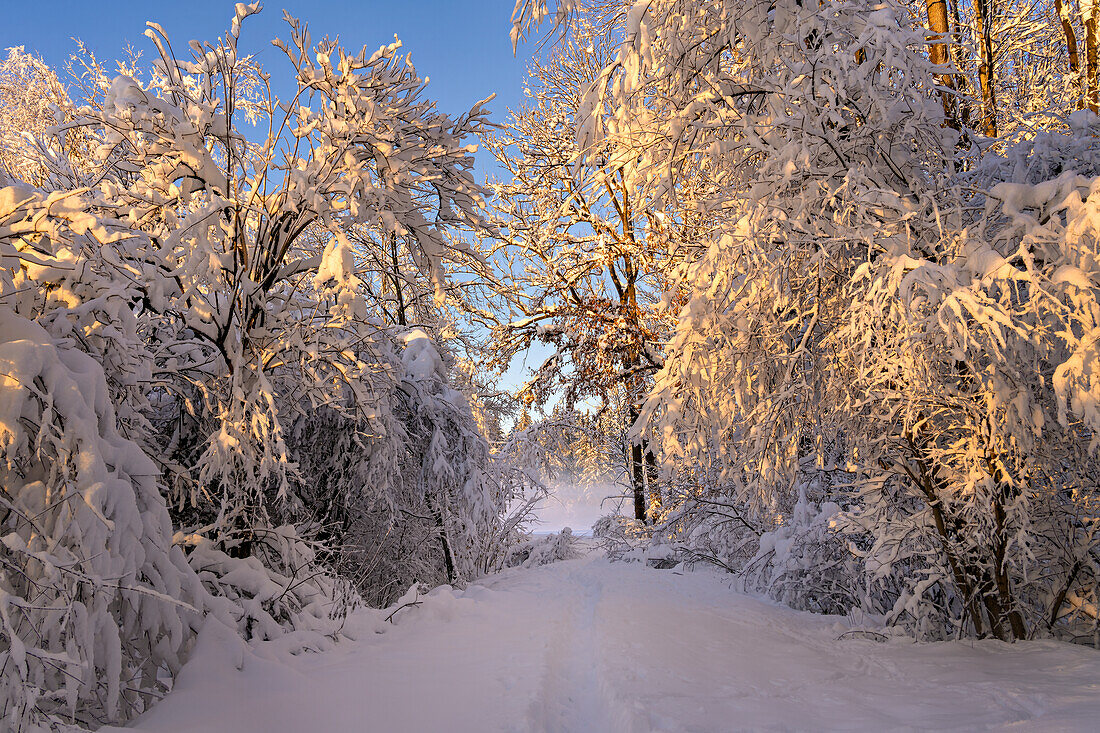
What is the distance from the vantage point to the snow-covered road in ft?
10.4

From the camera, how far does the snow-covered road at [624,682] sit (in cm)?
316

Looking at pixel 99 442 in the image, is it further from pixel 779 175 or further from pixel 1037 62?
pixel 1037 62

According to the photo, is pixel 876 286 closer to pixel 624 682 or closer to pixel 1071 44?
pixel 624 682

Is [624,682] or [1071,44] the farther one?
[1071,44]

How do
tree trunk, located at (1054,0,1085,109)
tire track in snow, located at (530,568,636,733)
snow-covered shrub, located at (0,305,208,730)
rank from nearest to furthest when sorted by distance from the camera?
1. snow-covered shrub, located at (0,305,208,730)
2. tire track in snow, located at (530,568,636,733)
3. tree trunk, located at (1054,0,1085,109)

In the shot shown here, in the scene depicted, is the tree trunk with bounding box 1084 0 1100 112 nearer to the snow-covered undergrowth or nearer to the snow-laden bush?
the snow-covered undergrowth

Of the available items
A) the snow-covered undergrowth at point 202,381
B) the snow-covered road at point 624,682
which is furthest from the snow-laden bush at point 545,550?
the snow-covered road at point 624,682

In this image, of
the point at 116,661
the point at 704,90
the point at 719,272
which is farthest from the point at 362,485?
the point at 704,90

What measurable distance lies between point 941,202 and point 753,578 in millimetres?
6031

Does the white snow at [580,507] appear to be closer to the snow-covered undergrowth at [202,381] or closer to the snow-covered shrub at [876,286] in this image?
the snow-covered undergrowth at [202,381]

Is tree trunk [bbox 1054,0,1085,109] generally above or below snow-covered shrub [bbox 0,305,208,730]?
above

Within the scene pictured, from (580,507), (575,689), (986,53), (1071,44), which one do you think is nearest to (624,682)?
(575,689)

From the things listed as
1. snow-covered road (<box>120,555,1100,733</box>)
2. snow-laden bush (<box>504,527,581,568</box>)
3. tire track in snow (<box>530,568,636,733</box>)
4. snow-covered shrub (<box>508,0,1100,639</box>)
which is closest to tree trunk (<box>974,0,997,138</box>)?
snow-covered shrub (<box>508,0,1100,639</box>)

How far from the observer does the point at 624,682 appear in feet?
13.2
